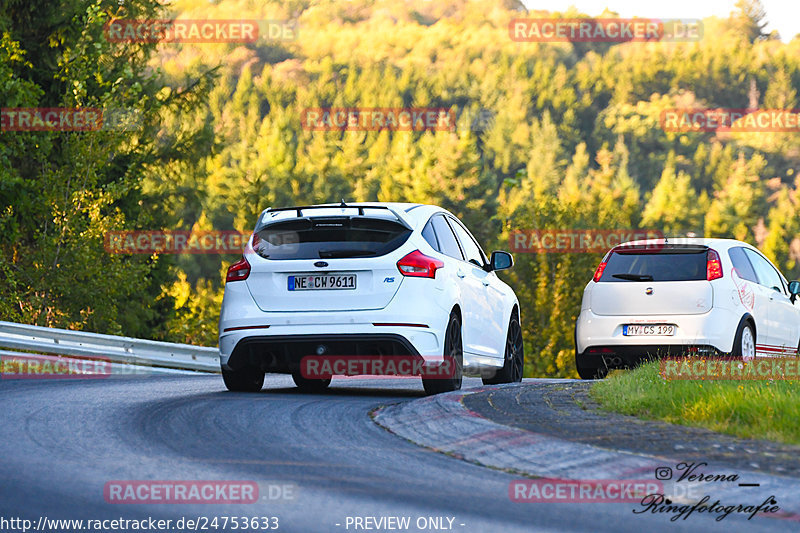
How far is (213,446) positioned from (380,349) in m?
3.22

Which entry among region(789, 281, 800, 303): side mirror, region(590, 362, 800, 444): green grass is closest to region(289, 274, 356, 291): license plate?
region(590, 362, 800, 444): green grass

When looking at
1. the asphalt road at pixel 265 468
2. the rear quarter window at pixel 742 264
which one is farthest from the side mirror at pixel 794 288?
the asphalt road at pixel 265 468

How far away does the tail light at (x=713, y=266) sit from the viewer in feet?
45.5

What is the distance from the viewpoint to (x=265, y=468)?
6.36m

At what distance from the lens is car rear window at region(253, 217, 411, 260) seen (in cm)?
1030

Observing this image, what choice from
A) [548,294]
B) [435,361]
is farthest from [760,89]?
[435,361]

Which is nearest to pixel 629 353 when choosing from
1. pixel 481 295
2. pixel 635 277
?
pixel 635 277

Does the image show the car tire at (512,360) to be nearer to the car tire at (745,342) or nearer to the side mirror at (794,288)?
the car tire at (745,342)

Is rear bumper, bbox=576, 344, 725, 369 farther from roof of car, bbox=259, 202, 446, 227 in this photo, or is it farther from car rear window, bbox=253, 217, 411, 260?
car rear window, bbox=253, 217, 411, 260

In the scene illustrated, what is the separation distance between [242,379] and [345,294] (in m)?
1.64

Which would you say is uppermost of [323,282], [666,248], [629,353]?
[666,248]

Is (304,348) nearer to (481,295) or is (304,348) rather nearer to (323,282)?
(323,282)

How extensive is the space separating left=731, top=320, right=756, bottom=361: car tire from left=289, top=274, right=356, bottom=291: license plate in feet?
19.0

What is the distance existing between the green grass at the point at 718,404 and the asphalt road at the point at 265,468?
2026mm
